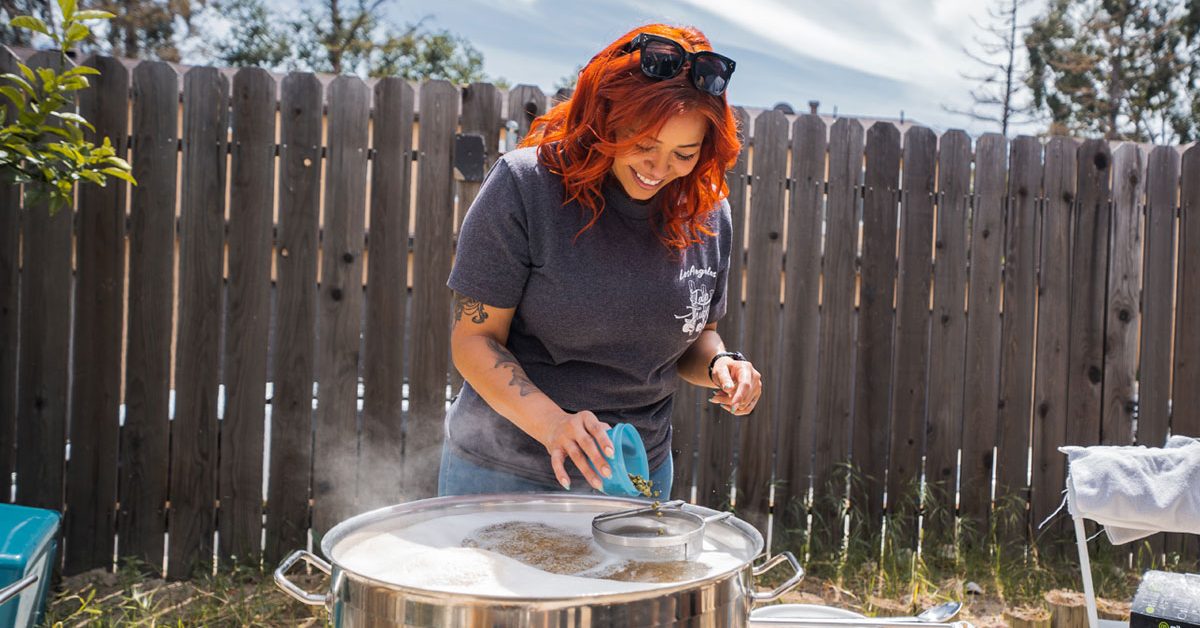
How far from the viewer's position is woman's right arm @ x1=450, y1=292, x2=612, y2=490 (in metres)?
1.39

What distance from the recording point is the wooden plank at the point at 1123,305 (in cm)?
445

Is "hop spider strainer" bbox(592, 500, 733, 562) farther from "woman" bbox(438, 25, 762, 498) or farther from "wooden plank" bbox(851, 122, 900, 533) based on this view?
"wooden plank" bbox(851, 122, 900, 533)

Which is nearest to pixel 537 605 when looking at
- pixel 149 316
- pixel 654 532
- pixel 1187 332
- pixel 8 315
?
pixel 654 532

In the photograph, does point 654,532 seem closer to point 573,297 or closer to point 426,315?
point 573,297

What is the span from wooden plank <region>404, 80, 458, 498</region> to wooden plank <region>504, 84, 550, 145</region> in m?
0.26

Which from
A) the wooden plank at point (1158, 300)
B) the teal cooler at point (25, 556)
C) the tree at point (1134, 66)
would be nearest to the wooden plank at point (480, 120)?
the teal cooler at point (25, 556)

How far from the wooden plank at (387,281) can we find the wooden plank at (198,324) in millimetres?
653

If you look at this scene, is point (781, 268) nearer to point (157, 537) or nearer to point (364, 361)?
point (364, 361)

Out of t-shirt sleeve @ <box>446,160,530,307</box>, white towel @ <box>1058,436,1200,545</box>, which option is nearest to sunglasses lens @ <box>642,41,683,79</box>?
t-shirt sleeve @ <box>446,160,530,307</box>

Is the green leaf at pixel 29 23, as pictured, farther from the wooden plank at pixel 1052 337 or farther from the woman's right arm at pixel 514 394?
the wooden plank at pixel 1052 337

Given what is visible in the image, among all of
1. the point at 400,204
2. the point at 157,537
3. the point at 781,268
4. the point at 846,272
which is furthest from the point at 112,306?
the point at 846,272

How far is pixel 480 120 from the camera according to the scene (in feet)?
13.0

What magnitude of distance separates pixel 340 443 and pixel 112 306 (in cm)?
114

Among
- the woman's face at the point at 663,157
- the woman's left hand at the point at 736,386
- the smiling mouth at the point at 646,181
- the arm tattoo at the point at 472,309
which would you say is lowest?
the woman's left hand at the point at 736,386
